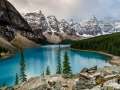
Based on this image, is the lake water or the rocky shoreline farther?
the lake water

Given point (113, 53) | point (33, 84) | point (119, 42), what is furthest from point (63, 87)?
point (119, 42)

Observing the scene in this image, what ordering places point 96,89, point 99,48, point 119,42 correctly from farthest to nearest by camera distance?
point 99,48
point 119,42
point 96,89

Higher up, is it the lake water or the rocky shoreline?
the rocky shoreline

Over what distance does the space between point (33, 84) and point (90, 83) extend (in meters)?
15.0

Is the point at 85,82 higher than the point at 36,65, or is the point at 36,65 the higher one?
the point at 85,82

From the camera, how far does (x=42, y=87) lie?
25.7 metres

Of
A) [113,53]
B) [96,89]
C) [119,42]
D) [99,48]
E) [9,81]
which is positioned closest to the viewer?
[96,89]

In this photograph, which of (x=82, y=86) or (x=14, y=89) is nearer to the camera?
(x=82, y=86)

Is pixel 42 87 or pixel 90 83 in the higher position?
pixel 90 83

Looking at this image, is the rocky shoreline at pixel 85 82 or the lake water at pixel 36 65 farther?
the lake water at pixel 36 65

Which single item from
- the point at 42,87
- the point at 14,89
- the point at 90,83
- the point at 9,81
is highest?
the point at 90,83

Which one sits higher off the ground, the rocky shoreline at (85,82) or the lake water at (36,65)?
the rocky shoreline at (85,82)

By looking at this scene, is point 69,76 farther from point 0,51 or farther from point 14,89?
point 0,51

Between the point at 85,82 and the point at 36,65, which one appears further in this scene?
the point at 36,65
